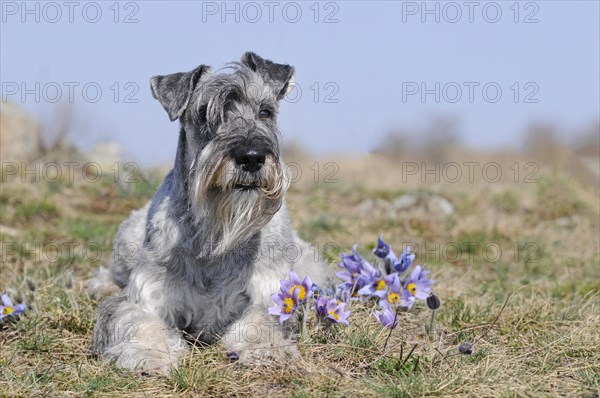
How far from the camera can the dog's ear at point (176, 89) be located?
5121 millimetres

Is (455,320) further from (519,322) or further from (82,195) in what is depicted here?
(82,195)

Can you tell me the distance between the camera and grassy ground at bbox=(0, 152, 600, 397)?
4.30 m

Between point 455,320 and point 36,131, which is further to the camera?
point 36,131

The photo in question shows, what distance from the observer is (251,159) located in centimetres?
449

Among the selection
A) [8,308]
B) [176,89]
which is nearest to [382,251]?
[176,89]

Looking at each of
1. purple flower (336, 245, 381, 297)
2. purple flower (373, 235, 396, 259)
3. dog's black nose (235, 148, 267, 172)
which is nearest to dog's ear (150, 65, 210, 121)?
dog's black nose (235, 148, 267, 172)

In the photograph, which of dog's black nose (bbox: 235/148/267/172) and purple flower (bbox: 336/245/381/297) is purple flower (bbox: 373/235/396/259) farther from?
dog's black nose (bbox: 235/148/267/172)

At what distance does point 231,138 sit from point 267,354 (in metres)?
1.30

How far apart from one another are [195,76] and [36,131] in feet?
31.2

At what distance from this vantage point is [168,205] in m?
5.29

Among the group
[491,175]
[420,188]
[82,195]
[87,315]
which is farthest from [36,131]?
[87,315]

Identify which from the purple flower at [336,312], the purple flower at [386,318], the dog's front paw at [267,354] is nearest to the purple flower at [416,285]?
the purple flower at [386,318]

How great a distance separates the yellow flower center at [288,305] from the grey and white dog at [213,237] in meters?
0.16

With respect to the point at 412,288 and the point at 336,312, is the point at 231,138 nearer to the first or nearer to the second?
the point at 336,312
